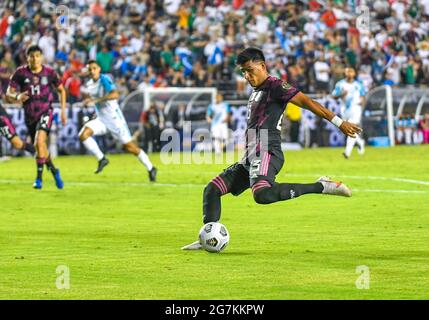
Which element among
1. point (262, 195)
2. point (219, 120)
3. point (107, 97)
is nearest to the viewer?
point (262, 195)

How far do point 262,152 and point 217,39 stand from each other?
28653mm

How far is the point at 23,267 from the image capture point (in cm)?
1273

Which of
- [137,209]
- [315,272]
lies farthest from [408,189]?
[315,272]

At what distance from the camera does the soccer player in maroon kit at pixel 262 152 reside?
1352 centimetres

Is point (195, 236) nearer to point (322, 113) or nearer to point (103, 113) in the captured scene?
point (322, 113)

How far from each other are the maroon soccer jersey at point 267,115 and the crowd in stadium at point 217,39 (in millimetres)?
24631

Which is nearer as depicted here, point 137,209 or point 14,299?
point 14,299

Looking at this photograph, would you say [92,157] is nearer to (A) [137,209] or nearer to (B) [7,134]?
(B) [7,134]

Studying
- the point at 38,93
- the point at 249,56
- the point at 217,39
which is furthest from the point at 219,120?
the point at 249,56

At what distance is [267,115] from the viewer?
1376 centimetres

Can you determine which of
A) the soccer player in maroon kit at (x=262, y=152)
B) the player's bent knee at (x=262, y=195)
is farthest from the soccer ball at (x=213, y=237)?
the player's bent knee at (x=262, y=195)

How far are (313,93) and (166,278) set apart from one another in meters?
30.7
